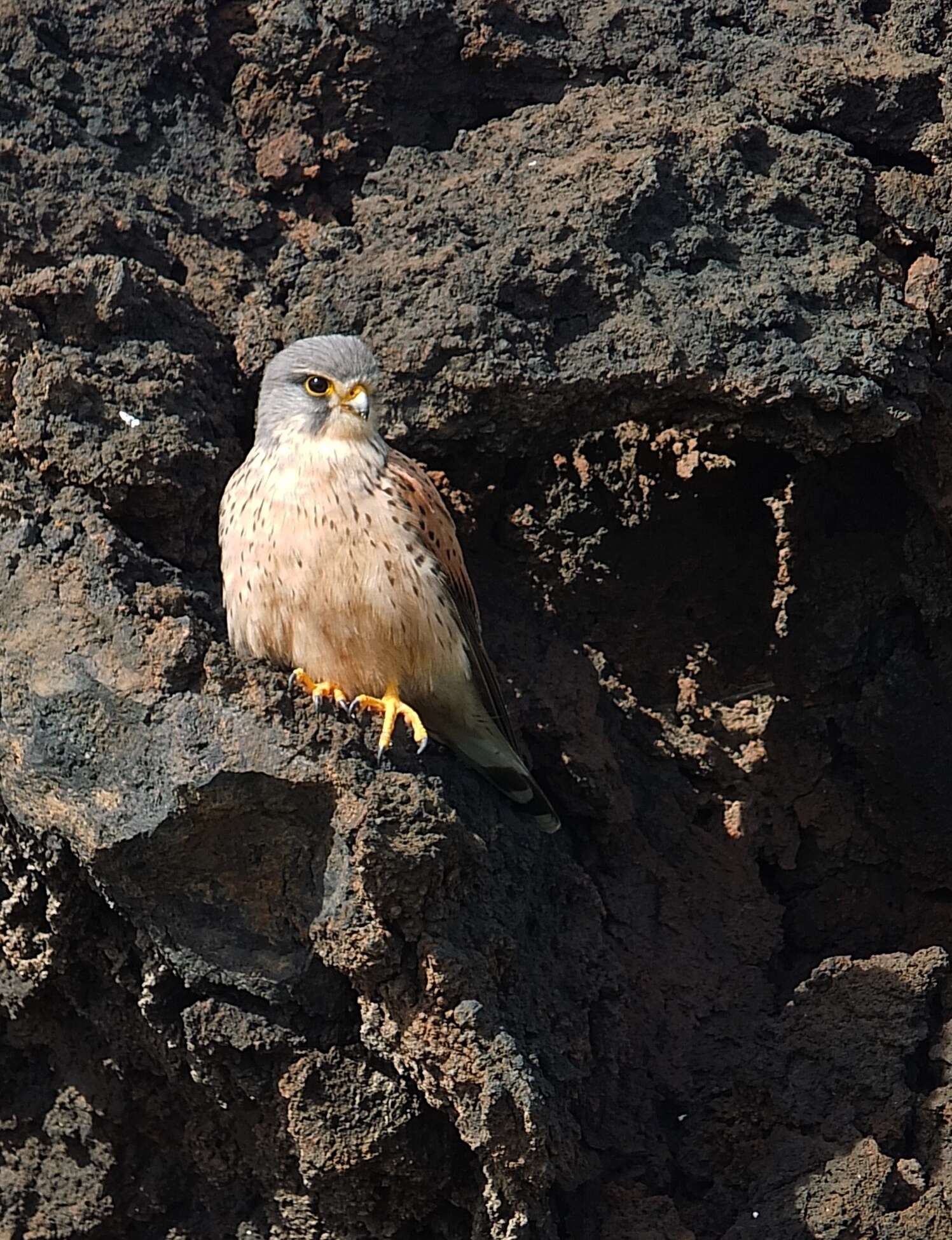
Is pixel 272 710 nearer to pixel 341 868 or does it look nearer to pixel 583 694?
pixel 341 868

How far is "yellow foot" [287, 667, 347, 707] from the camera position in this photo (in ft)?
12.4

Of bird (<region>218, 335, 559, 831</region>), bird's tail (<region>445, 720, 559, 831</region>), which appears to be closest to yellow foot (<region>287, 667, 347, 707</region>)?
bird (<region>218, 335, 559, 831</region>)

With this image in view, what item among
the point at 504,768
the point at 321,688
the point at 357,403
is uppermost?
the point at 357,403

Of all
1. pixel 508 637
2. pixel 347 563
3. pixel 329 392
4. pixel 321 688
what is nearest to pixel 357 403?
pixel 329 392

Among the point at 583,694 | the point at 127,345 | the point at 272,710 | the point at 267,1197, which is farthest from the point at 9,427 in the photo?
the point at 267,1197

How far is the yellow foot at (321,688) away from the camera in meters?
3.78

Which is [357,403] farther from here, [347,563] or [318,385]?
[347,563]

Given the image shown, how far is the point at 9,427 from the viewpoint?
3938 millimetres

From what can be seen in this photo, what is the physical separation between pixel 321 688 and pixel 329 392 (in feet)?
2.39

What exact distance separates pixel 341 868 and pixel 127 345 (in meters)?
1.48

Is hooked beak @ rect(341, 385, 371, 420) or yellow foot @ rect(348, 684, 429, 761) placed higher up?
hooked beak @ rect(341, 385, 371, 420)

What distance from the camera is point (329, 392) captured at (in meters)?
3.91

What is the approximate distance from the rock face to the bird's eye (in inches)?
11.3

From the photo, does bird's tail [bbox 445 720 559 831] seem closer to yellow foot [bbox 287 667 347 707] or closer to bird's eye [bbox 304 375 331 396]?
yellow foot [bbox 287 667 347 707]
